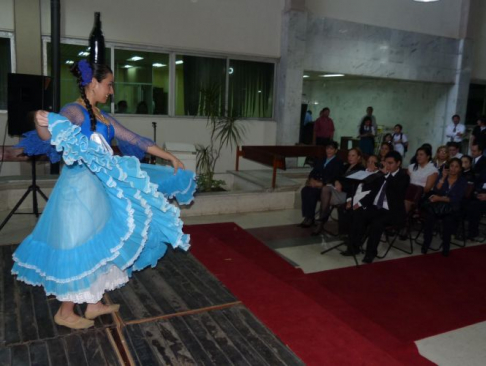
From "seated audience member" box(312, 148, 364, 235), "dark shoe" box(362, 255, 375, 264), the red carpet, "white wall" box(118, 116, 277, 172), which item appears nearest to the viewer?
the red carpet

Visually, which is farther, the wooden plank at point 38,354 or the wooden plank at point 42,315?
the wooden plank at point 42,315

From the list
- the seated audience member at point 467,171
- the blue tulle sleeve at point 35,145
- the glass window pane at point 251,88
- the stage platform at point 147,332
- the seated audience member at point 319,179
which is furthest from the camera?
the glass window pane at point 251,88

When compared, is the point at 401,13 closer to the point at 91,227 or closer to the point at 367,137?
the point at 367,137

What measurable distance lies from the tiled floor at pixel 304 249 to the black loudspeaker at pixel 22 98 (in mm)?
1141

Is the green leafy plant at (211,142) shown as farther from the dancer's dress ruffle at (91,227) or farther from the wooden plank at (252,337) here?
the dancer's dress ruffle at (91,227)

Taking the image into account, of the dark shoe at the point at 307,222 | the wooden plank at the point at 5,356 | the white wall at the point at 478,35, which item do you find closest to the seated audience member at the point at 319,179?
the dark shoe at the point at 307,222

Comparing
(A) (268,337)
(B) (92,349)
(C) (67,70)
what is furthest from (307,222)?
(C) (67,70)

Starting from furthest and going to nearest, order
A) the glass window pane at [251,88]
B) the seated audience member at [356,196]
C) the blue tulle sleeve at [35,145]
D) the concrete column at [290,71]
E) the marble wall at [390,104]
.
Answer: the marble wall at [390,104], the glass window pane at [251,88], the concrete column at [290,71], the seated audience member at [356,196], the blue tulle sleeve at [35,145]

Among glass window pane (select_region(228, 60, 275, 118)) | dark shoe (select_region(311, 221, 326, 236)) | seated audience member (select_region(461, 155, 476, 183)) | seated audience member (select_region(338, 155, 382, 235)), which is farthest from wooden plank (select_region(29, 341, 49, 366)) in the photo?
glass window pane (select_region(228, 60, 275, 118))

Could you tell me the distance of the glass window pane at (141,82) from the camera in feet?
26.5

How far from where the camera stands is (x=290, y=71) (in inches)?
354

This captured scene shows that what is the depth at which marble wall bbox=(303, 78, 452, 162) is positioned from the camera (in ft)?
39.4

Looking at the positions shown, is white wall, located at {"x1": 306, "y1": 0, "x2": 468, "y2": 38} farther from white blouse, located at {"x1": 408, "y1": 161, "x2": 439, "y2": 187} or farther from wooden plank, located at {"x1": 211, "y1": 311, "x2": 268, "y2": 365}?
wooden plank, located at {"x1": 211, "y1": 311, "x2": 268, "y2": 365}

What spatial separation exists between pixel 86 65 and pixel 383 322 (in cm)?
272
